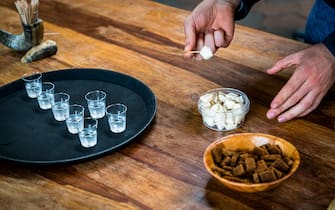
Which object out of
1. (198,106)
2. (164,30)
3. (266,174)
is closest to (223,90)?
(198,106)

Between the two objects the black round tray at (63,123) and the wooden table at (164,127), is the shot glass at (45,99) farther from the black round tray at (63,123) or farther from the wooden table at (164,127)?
the wooden table at (164,127)

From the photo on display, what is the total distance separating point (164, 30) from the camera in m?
1.74

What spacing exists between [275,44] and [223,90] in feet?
1.30

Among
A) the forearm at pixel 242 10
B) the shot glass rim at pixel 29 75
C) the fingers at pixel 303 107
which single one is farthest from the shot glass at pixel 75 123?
the forearm at pixel 242 10

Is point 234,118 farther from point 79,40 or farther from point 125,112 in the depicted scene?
point 79,40

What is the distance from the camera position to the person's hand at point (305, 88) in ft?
4.00

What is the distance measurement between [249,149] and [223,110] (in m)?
0.15

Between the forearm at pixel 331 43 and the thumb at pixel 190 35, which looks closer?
the forearm at pixel 331 43

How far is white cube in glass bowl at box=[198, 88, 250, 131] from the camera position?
1173 millimetres

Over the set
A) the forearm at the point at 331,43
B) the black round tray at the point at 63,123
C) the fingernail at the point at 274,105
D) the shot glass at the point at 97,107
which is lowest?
the black round tray at the point at 63,123

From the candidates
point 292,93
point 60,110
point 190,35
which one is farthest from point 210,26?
point 60,110

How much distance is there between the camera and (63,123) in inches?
48.4

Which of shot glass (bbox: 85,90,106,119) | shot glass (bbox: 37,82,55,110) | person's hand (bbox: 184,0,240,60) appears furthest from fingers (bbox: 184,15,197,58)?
shot glass (bbox: 37,82,55,110)

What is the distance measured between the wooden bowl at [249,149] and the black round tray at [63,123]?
215 millimetres
